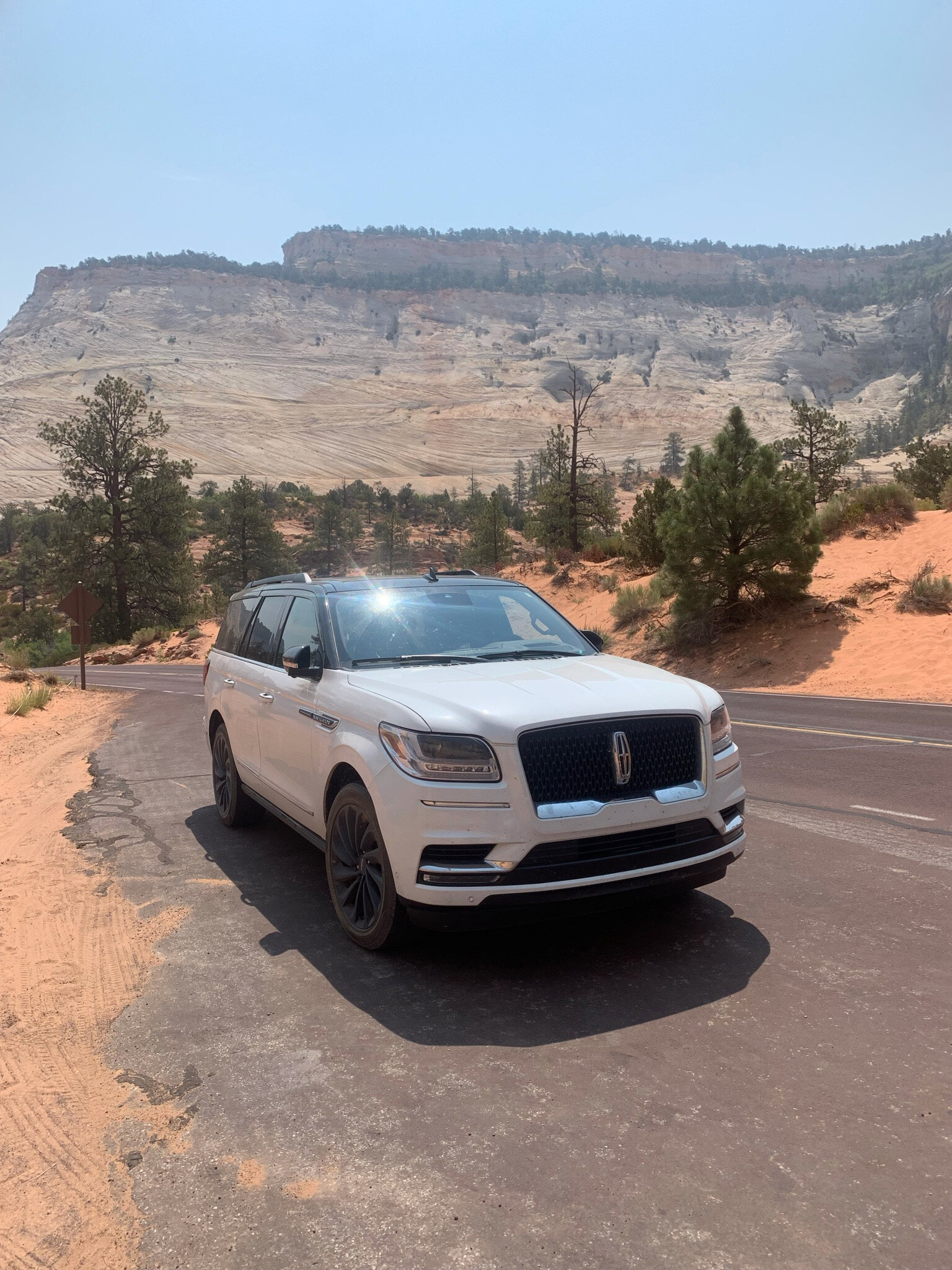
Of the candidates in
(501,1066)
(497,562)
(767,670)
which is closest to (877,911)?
(501,1066)

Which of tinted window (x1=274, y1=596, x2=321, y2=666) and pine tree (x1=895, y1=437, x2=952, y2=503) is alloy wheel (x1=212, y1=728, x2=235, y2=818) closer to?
tinted window (x1=274, y1=596, x2=321, y2=666)

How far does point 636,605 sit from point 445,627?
21761 millimetres

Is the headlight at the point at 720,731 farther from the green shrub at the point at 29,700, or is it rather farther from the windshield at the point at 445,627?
the green shrub at the point at 29,700

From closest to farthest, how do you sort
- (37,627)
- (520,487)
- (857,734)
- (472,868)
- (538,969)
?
(472,868) < (538,969) < (857,734) < (37,627) < (520,487)

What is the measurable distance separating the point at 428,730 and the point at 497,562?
3683 cm

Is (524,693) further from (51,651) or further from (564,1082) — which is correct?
(51,651)

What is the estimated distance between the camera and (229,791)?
7480mm

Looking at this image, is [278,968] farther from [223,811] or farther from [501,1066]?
[223,811]

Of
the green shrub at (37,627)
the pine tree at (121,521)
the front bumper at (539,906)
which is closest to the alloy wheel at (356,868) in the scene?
the front bumper at (539,906)

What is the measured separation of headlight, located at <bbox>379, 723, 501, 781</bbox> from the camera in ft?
13.5

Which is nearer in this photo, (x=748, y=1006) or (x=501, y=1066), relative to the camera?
(x=501, y=1066)

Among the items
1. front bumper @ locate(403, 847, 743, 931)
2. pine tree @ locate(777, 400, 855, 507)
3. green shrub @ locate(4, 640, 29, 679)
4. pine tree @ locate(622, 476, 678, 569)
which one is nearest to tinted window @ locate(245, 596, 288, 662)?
front bumper @ locate(403, 847, 743, 931)

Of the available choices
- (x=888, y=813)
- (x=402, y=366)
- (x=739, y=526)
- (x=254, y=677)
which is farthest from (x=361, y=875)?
(x=402, y=366)

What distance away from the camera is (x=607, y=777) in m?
4.25
